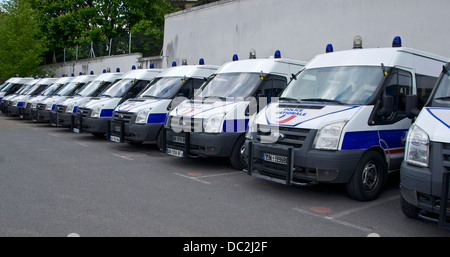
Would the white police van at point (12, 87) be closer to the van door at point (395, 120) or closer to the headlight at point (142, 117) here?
the headlight at point (142, 117)

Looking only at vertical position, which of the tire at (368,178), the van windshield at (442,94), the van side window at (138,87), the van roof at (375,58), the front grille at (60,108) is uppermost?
the van roof at (375,58)

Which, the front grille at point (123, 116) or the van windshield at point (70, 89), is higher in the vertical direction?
the van windshield at point (70, 89)

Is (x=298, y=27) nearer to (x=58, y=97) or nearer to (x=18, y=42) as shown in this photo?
(x=58, y=97)

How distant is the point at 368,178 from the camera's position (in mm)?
6051

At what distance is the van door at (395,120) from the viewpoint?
20.4ft

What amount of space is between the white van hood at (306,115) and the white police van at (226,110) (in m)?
1.32

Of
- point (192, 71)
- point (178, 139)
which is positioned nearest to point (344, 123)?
point (178, 139)

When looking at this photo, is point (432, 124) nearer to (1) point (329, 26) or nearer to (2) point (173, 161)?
(2) point (173, 161)

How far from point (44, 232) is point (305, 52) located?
417 inches

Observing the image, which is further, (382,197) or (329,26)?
(329,26)

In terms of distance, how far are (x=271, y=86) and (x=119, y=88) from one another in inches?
234

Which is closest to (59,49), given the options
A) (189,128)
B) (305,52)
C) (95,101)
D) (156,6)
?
(156,6)

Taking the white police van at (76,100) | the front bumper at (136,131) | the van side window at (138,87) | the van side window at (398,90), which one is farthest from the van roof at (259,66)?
the white police van at (76,100)

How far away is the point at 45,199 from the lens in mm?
5652
